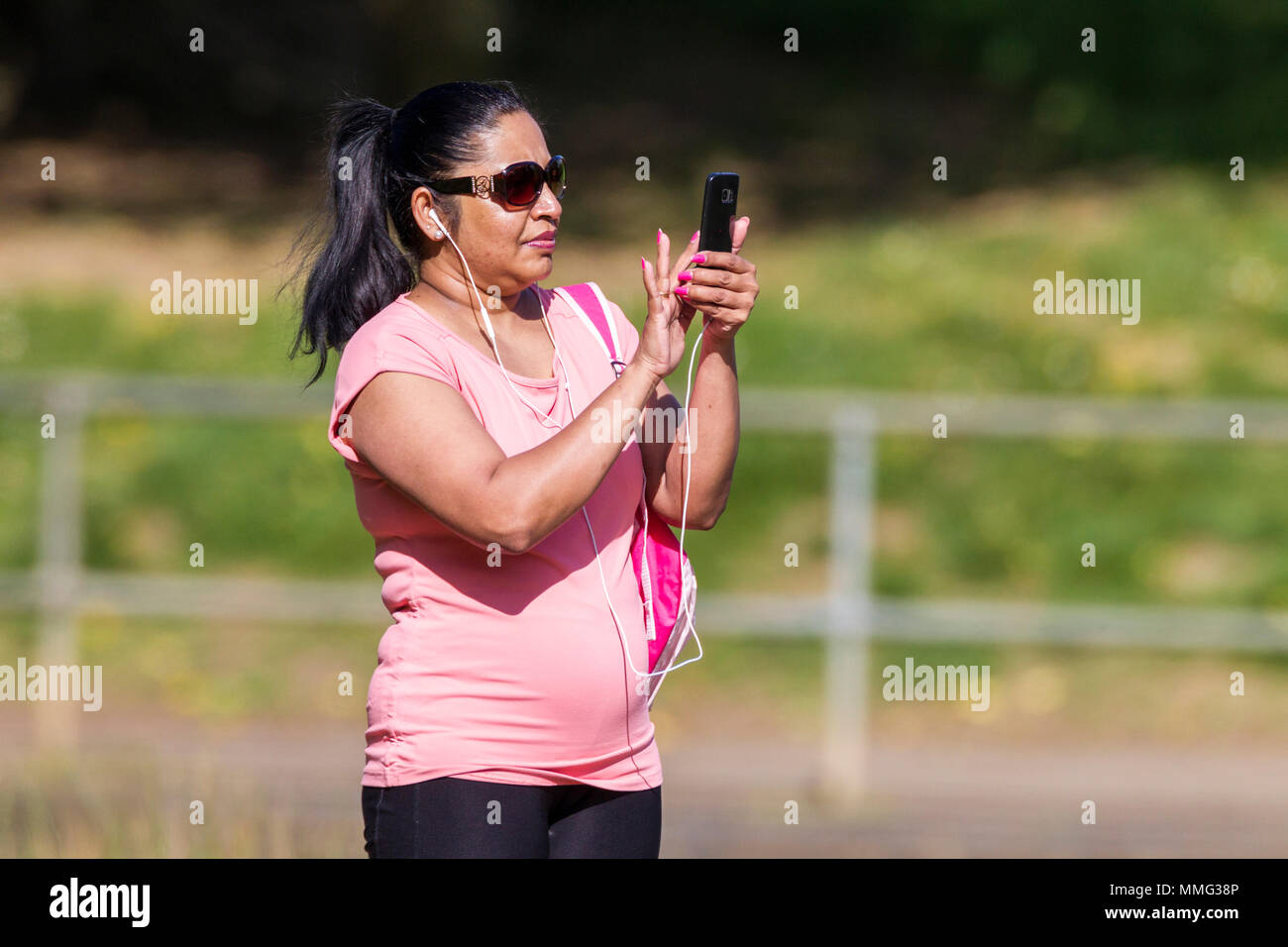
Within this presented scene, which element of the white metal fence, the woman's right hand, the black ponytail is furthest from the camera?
the white metal fence

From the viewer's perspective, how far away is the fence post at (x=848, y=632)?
699 cm

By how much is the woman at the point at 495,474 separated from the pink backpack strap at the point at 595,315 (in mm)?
25

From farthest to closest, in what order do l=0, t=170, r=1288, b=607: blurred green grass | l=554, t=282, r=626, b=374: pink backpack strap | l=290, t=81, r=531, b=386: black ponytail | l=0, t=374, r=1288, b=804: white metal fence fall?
l=0, t=170, r=1288, b=607: blurred green grass → l=0, t=374, r=1288, b=804: white metal fence → l=554, t=282, r=626, b=374: pink backpack strap → l=290, t=81, r=531, b=386: black ponytail

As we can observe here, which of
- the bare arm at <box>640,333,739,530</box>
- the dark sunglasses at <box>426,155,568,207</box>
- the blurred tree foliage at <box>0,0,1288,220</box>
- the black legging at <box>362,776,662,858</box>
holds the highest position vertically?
the blurred tree foliage at <box>0,0,1288,220</box>

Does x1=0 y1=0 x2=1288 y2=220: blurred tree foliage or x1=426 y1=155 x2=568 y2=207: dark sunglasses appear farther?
x1=0 y1=0 x2=1288 y2=220: blurred tree foliage

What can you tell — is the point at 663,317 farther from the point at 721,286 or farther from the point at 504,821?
the point at 504,821

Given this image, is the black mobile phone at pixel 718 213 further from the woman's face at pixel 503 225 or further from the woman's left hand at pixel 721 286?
the woman's face at pixel 503 225

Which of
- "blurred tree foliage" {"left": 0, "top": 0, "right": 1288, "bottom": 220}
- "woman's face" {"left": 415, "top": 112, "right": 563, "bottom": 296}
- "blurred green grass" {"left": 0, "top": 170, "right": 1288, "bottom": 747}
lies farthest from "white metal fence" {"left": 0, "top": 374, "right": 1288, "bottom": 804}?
"blurred tree foliage" {"left": 0, "top": 0, "right": 1288, "bottom": 220}

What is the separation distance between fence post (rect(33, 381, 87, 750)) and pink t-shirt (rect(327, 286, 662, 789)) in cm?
478

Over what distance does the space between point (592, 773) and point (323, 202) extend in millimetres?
1203

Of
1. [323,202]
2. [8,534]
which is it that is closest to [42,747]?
[8,534]

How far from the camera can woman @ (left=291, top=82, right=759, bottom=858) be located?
2668 mm

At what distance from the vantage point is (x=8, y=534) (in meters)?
8.58

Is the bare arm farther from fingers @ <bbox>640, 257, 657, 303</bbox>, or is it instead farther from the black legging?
the black legging
